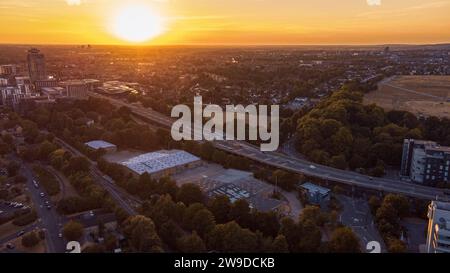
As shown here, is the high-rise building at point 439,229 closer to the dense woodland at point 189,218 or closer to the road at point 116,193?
the dense woodland at point 189,218

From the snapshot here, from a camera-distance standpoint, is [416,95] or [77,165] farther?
[416,95]

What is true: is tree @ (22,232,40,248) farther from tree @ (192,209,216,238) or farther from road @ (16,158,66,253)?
tree @ (192,209,216,238)

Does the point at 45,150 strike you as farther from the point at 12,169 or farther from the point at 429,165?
the point at 429,165

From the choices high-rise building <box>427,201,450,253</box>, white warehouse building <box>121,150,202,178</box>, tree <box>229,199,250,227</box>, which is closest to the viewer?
high-rise building <box>427,201,450,253</box>

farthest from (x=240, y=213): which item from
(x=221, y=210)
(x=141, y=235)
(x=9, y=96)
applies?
(x=9, y=96)

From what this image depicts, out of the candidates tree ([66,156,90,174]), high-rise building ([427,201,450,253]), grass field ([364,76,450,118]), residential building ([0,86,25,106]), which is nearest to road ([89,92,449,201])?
tree ([66,156,90,174])

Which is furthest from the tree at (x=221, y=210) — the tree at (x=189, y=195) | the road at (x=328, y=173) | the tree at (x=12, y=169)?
the tree at (x=12, y=169)
